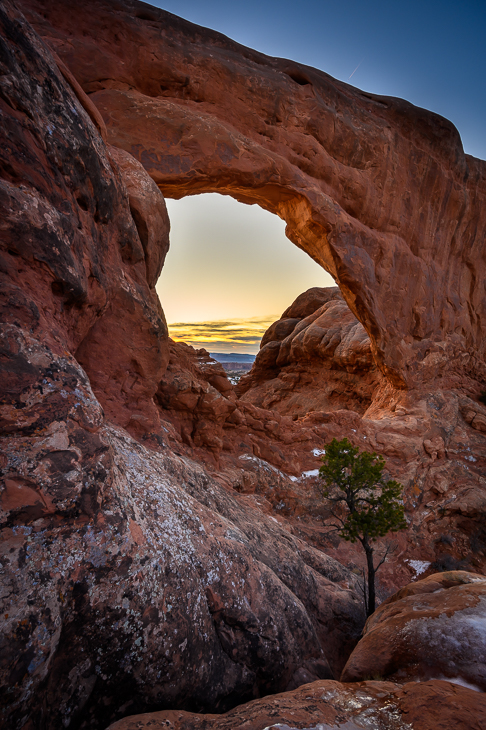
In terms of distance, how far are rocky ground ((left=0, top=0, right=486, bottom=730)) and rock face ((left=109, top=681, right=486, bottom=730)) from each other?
3 cm

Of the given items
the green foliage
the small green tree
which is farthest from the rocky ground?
the green foliage

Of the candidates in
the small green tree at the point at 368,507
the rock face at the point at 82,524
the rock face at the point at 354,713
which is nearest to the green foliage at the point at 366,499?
the small green tree at the point at 368,507

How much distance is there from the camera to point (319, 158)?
14.7 meters

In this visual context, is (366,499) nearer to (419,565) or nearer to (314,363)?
(419,565)

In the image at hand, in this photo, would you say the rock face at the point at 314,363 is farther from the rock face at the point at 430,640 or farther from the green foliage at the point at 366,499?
the rock face at the point at 430,640

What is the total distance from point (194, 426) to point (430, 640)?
292 inches

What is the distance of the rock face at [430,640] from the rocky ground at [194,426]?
38 mm

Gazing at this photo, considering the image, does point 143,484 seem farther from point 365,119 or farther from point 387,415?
point 365,119

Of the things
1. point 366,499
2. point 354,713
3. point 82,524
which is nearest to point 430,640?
point 354,713

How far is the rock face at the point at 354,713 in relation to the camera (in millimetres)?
3281

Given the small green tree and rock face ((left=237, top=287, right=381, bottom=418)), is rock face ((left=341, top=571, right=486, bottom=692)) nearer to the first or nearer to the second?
the small green tree

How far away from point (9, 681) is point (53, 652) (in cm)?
41

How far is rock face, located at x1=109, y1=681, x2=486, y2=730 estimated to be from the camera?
3281 mm

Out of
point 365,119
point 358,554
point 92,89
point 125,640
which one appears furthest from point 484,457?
point 92,89
